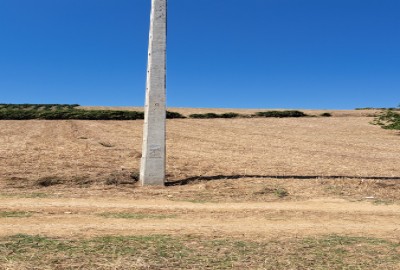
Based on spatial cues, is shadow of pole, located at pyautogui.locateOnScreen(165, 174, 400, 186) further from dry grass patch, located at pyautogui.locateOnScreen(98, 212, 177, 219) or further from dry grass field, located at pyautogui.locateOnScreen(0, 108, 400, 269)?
dry grass patch, located at pyautogui.locateOnScreen(98, 212, 177, 219)

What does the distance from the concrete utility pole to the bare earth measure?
0.68 m

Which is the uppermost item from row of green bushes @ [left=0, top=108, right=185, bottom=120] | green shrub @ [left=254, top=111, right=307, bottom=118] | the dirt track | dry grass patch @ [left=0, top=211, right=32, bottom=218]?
green shrub @ [left=254, top=111, right=307, bottom=118]

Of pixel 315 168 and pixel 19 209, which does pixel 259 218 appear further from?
pixel 315 168

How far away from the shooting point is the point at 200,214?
375 inches

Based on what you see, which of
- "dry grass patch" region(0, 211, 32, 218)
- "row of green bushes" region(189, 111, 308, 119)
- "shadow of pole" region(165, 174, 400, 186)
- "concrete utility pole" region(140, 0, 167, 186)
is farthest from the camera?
"row of green bushes" region(189, 111, 308, 119)

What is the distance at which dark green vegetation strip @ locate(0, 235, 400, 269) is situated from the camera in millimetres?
6016

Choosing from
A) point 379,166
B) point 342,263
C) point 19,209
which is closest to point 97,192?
point 19,209

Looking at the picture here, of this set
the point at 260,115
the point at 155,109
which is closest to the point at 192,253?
the point at 155,109

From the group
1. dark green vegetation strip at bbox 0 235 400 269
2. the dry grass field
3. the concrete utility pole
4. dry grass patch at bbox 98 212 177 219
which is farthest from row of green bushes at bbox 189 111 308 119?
dark green vegetation strip at bbox 0 235 400 269

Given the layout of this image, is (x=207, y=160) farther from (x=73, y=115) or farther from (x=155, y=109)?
(x=73, y=115)

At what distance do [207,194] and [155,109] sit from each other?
353cm

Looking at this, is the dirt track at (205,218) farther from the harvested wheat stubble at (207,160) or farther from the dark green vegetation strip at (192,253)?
the harvested wheat stubble at (207,160)

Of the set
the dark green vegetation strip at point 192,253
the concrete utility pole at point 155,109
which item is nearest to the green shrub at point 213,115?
the concrete utility pole at point 155,109

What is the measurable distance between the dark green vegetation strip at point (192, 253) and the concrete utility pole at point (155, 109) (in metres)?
6.86
